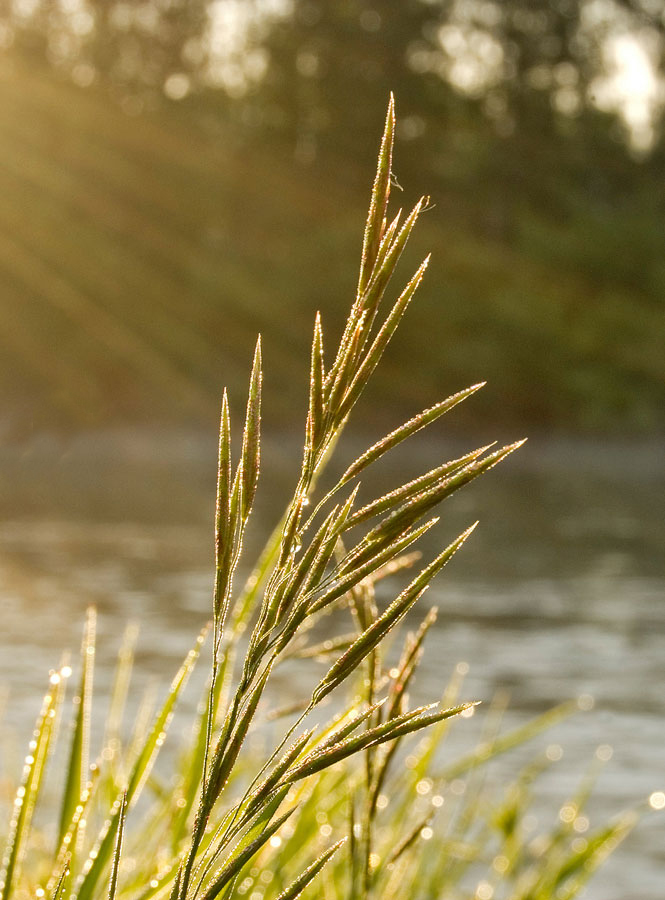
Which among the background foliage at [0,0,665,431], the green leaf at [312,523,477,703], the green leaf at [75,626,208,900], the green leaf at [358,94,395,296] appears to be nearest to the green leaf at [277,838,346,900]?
the green leaf at [312,523,477,703]

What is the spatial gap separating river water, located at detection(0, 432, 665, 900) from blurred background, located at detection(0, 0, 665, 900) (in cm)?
272

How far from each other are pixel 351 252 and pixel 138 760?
132ft

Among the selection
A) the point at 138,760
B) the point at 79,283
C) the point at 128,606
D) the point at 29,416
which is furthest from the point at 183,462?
the point at 138,760

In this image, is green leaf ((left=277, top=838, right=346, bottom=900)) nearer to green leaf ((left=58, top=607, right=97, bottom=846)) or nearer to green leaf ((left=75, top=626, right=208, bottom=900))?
green leaf ((left=75, top=626, right=208, bottom=900))

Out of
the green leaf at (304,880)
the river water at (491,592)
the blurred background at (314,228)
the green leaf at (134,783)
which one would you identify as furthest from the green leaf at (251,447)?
the blurred background at (314,228)

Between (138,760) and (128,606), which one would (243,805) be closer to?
(138,760)

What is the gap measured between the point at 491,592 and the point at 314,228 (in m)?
23.8

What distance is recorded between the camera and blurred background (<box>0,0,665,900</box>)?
39.4 m

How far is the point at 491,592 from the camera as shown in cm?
2003

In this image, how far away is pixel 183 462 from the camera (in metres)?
38.1

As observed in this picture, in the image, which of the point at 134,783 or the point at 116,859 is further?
the point at 134,783

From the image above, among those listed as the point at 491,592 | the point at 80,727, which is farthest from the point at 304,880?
the point at 491,592

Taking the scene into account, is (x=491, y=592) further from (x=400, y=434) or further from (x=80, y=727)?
(x=400, y=434)

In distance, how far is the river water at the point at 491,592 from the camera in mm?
11945
